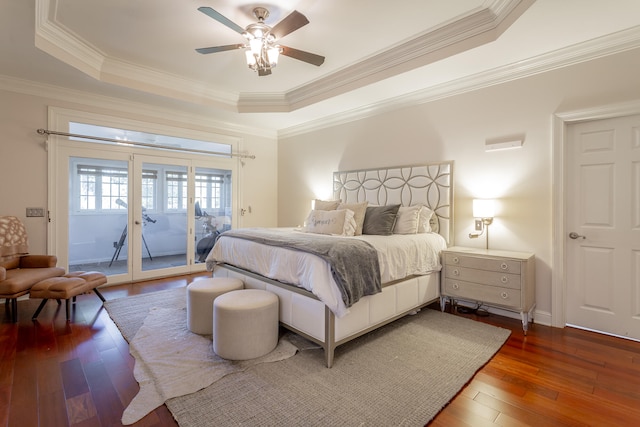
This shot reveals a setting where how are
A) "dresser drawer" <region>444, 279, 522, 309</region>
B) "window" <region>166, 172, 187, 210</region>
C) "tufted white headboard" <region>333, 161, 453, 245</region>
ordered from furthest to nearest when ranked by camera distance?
"window" <region>166, 172, 187, 210</region>, "tufted white headboard" <region>333, 161, 453, 245</region>, "dresser drawer" <region>444, 279, 522, 309</region>

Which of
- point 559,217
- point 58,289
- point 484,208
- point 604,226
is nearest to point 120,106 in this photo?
point 58,289

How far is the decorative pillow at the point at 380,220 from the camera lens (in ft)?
11.5

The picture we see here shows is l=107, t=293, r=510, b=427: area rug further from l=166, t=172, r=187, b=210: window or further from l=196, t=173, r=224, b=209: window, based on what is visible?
l=196, t=173, r=224, b=209: window

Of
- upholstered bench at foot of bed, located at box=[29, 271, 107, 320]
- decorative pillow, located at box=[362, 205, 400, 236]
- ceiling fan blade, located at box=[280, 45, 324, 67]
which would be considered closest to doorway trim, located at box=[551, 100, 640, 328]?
decorative pillow, located at box=[362, 205, 400, 236]

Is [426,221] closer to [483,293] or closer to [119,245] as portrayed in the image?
[483,293]

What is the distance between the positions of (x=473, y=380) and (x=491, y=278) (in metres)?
1.21

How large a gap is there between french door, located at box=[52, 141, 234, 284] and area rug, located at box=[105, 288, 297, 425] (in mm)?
1447

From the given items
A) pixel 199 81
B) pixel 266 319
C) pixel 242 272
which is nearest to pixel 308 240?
pixel 266 319

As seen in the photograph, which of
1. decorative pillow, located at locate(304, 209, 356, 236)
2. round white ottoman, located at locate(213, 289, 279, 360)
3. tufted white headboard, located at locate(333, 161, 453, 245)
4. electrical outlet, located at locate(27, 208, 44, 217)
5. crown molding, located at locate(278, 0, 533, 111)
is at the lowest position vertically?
round white ottoman, located at locate(213, 289, 279, 360)

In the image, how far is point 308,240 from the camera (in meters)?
2.60

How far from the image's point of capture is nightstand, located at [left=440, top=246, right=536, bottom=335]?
9.26ft

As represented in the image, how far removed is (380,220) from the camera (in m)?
3.56

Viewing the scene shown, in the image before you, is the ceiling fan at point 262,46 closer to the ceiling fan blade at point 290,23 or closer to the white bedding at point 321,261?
the ceiling fan blade at point 290,23

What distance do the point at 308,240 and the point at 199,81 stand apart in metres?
3.14
